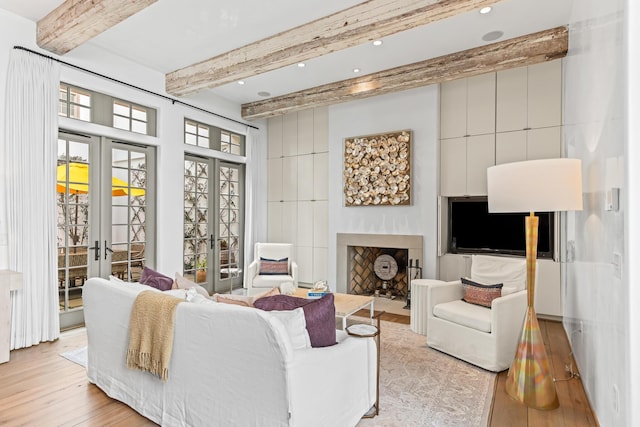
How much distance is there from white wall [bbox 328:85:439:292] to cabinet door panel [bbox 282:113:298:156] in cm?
82

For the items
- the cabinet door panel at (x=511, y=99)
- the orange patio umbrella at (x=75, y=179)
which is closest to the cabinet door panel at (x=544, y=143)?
the cabinet door panel at (x=511, y=99)

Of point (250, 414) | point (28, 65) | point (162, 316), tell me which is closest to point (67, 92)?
point (28, 65)

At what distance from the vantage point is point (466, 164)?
4629 mm

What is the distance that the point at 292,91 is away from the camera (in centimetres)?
541

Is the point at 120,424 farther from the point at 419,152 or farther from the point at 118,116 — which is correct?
the point at 419,152

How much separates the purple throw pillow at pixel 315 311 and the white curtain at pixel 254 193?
4.12 meters

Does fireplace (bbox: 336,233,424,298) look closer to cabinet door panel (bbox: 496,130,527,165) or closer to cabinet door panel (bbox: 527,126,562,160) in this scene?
cabinet door panel (bbox: 496,130,527,165)

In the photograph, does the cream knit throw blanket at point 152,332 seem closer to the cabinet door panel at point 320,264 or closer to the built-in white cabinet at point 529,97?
the cabinet door panel at point 320,264

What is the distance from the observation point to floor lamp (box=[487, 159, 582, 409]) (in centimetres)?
228

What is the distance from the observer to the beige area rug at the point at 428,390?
7.23 ft

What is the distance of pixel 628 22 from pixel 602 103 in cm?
67

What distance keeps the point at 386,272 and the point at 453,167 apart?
1817 millimetres

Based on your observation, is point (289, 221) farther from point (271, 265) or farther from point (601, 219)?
point (601, 219)

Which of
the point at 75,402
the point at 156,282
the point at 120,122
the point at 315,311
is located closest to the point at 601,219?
the point at 315,311
